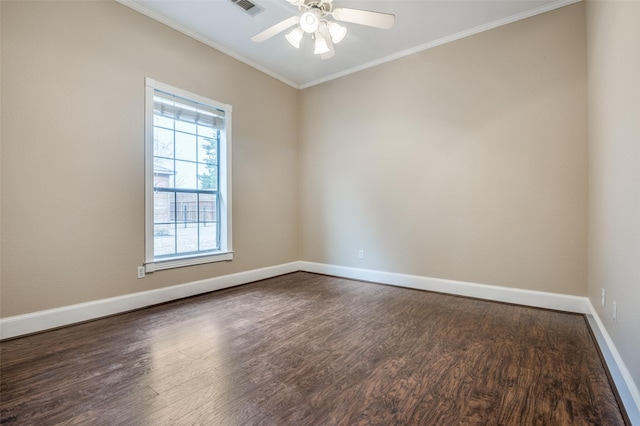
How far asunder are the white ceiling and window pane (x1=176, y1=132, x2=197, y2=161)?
3.98ft

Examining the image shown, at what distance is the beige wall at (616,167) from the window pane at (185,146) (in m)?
3.89

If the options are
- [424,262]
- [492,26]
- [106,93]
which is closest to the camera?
[106,93]

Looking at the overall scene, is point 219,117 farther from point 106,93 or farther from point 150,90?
point 106,93

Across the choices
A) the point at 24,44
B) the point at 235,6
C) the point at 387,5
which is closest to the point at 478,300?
the point at 387,5

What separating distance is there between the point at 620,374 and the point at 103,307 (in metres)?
3.98

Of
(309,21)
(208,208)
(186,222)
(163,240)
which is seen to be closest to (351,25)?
(309,21)

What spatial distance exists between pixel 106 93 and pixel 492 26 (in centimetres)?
419

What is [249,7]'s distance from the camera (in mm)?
3037

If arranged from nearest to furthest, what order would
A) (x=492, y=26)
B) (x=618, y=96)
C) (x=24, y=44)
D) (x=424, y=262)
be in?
(x=618, y=96) → (x=24, y=44) → (x=492, y=26) → (x=424, y=262)

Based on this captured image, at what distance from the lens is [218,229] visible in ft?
13.0

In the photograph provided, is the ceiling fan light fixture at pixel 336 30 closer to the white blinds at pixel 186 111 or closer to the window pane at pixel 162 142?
the white blinds at pixel 186 111

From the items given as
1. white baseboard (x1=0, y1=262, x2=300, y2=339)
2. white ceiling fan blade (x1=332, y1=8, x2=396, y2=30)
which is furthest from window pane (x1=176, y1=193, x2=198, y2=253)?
white ceiling fan blade (x1=332, y1=8, x2=396, y2=30)

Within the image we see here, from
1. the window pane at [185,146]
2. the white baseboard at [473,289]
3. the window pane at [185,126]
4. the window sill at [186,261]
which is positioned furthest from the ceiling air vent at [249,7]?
the white baseboard at [473,289]

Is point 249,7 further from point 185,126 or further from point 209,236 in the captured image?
point 209,236
